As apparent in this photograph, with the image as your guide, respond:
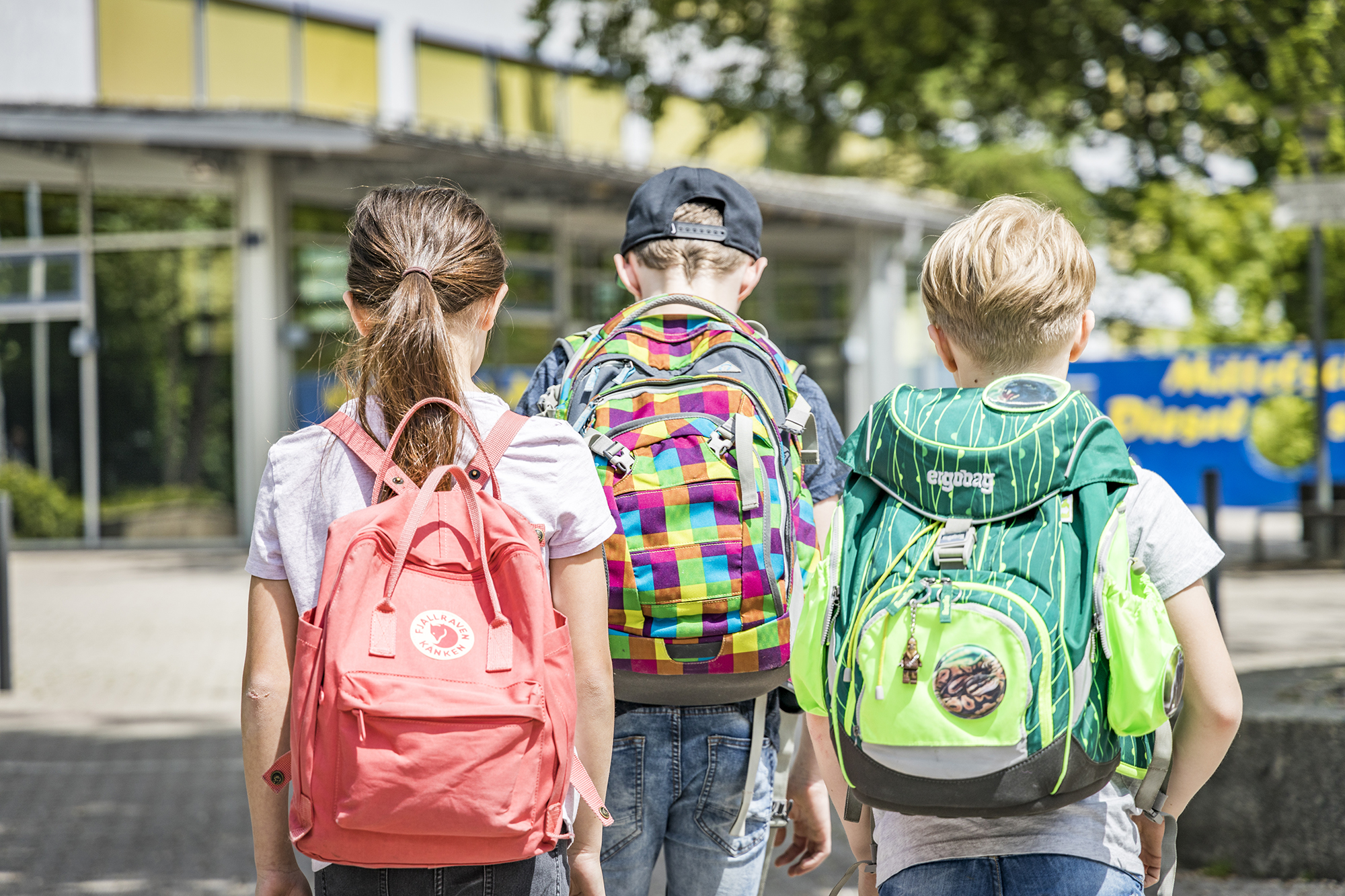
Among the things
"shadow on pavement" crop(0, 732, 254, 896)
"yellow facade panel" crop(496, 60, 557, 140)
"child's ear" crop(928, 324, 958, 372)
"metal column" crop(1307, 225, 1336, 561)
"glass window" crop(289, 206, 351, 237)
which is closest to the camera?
"child's ear" crop(928, 324, 958, 372)

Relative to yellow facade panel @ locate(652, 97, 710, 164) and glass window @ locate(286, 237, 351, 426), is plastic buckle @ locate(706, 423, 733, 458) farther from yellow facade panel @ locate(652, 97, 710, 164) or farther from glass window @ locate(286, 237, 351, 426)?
yellow facade panel @ locate(652, 97, 710, 164)

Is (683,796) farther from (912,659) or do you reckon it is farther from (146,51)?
(146,51)

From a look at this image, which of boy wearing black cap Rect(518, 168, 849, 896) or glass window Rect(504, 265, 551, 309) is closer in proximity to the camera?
boy wearing black cap Rect(518, 168, 849, 896)

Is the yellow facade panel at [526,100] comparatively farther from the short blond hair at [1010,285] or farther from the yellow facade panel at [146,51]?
the short blond hair at [1010,285]

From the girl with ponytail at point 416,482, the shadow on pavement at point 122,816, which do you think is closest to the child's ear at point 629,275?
the girl with ponytail at point 416,482

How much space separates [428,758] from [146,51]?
68.3ft

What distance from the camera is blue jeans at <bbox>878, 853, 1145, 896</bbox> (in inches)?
68.7

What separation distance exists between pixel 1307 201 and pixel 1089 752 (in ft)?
30.3

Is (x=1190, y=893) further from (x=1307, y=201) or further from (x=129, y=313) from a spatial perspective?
(x=129, y=313)

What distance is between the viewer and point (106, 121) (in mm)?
14164

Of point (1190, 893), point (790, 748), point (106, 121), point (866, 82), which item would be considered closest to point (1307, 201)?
point (866, 82)

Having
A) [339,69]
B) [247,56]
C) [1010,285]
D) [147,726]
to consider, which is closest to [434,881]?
[1010,285]

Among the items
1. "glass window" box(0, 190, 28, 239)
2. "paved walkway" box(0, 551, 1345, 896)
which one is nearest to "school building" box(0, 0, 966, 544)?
"glass window" box(0, 190, 28, 239)

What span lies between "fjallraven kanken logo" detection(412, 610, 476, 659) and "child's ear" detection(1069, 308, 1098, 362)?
0.98 metres
